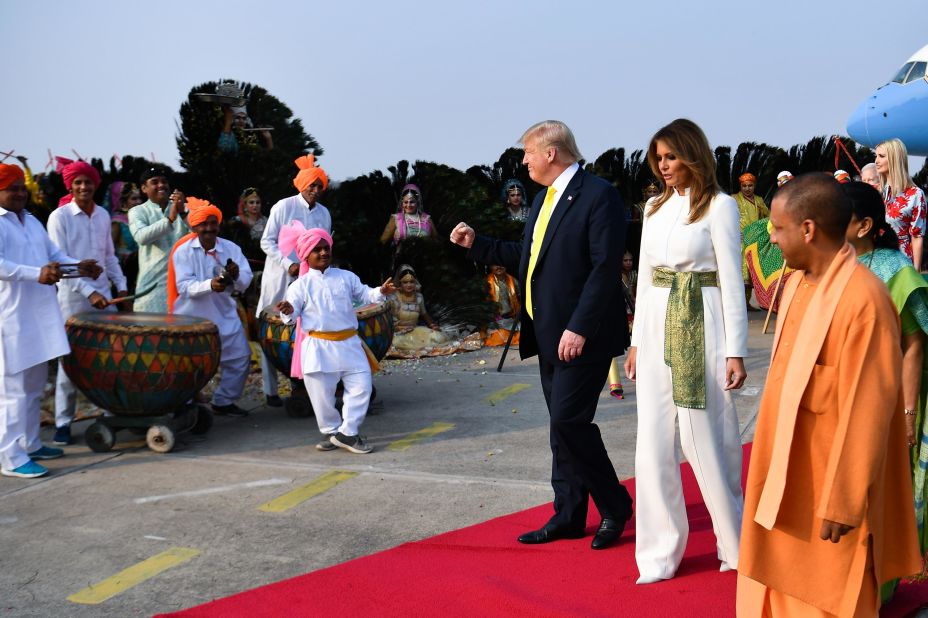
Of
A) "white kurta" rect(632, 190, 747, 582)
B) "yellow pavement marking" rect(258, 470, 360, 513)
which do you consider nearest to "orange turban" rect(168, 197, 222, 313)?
"yellow pavement marking" rect(258, 470, 360, 513)

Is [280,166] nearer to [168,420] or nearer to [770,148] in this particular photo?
[168,420]

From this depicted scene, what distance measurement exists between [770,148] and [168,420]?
10.9m

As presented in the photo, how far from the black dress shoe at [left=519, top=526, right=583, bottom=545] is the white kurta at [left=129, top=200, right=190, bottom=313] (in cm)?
421

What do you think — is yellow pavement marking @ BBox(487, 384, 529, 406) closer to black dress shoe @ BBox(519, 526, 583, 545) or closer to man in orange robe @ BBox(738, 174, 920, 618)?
black dress shoe @ BBox(519, 526, 583, 545)

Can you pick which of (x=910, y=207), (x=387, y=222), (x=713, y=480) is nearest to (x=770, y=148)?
(x=387, y=222)

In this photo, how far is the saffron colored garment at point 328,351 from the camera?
21.5ft

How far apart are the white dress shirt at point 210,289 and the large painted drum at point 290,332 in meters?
0.22

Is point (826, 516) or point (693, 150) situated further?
point (693, 150)

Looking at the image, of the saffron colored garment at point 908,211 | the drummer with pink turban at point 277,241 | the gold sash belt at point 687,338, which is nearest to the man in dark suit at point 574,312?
the gold sash belt at point 687,338

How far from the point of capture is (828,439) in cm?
279

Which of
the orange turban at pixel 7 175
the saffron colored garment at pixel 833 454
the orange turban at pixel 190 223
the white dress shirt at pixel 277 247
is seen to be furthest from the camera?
the white dress shirt at pixel 277 247

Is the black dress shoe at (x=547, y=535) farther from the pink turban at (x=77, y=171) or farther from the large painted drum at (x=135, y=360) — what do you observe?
the pink turban at (x=77, y=171)

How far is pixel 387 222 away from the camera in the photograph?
469 inches

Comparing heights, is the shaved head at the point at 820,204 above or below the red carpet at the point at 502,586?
above
